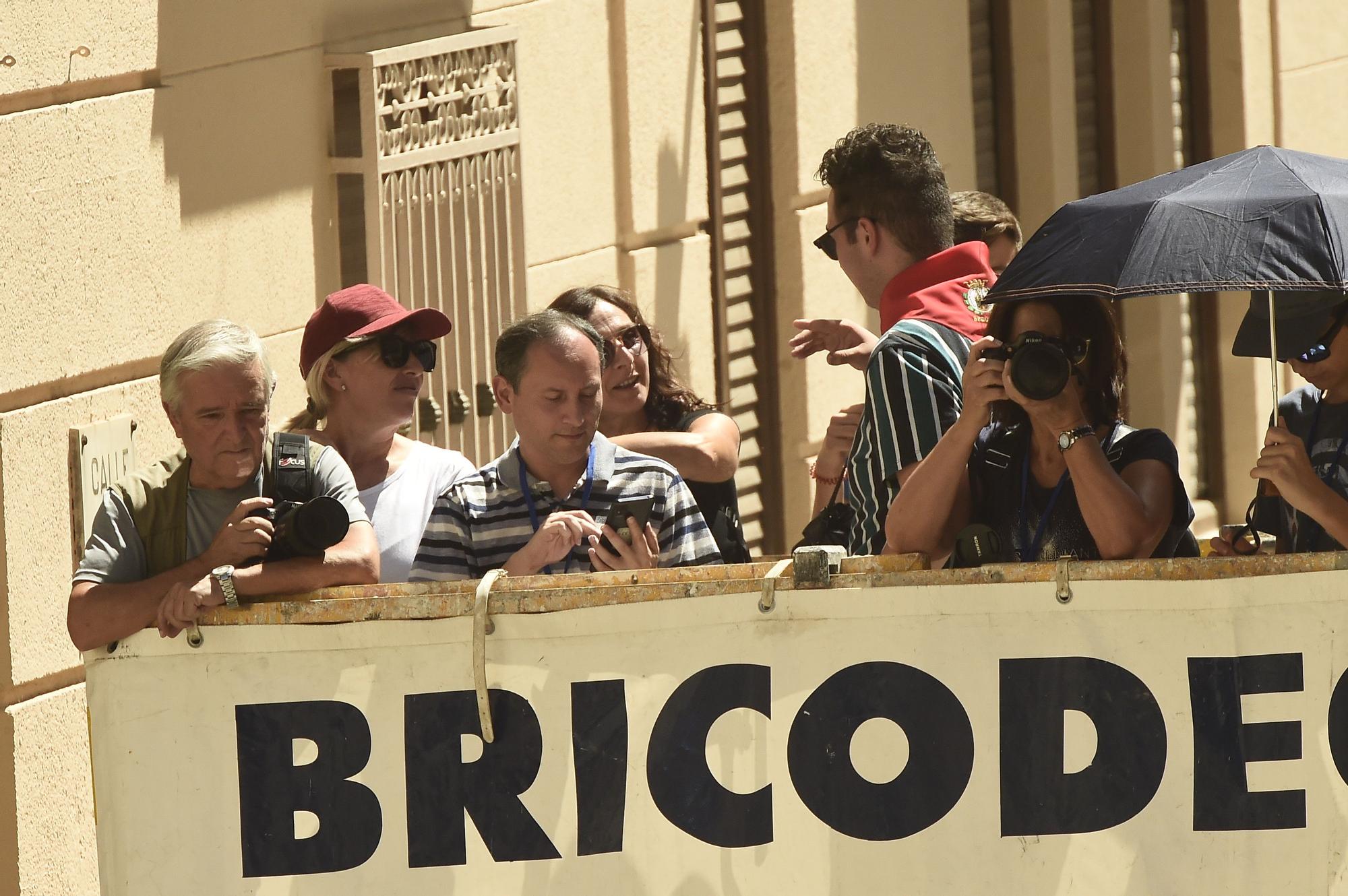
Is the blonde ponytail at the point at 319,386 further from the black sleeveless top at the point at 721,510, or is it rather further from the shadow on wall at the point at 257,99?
the shadow on wall at the point at 257,99

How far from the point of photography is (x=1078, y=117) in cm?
1096

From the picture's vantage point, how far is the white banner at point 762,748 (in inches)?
142

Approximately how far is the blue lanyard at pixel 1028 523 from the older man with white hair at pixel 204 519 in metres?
1.23

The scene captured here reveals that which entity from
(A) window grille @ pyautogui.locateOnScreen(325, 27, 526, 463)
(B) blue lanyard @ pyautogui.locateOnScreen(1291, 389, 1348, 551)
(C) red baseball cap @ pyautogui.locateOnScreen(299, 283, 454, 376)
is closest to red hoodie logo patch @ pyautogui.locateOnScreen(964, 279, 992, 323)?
(B) blue lanyard @ pyautogui.locateOnScreen(1291, 389, 1348, 551)

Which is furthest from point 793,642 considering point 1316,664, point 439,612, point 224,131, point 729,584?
point 224,131

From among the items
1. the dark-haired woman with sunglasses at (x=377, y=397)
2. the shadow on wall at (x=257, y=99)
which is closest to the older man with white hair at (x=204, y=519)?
the dark-haired woman with sunglasses at (x=377, y=397)

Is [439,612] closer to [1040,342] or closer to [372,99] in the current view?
[1040,342]

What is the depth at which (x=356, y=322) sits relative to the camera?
4973mm

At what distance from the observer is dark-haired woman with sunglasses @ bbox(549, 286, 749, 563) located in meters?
5.20

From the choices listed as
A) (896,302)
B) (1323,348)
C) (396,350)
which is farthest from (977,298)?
(396,350)

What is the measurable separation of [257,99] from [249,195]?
28cm

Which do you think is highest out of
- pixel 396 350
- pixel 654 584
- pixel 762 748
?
pixel 396 350

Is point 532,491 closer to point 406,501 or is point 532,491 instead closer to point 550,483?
point 550,483

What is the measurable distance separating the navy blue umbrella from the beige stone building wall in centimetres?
269
